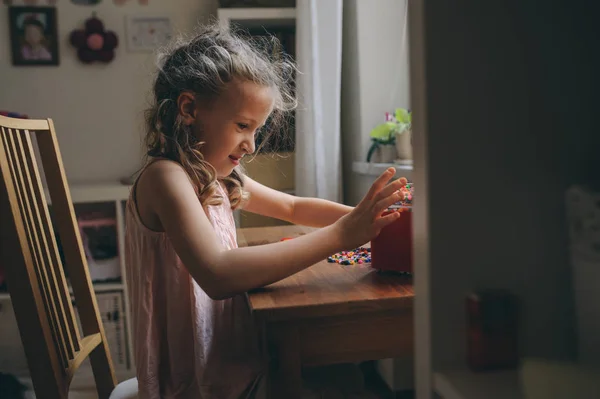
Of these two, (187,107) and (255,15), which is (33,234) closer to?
(187,107)

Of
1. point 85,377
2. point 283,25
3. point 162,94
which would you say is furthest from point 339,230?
point 85,377

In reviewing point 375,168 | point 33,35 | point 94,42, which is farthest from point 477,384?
point 33,35

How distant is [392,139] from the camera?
208 cm

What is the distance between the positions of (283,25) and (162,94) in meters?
1.63

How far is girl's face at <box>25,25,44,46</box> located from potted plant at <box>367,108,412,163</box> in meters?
1.75

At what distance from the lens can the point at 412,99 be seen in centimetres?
40

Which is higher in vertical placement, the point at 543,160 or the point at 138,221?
the point at 543,160

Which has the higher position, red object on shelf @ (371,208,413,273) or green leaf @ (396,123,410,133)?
green leaf @ (396,123,410,133)

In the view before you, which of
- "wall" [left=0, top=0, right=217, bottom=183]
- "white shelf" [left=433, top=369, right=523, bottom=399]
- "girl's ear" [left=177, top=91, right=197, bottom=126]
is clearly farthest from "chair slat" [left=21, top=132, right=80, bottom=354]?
"wall" [left=0, top=0, right=217, bottom=183]

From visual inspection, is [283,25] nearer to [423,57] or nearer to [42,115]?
[42,115]

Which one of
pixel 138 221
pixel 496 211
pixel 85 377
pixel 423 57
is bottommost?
pixel 85 377

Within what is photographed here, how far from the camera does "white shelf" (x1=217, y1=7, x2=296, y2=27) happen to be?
7.90ft

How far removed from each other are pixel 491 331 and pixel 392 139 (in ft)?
5.68

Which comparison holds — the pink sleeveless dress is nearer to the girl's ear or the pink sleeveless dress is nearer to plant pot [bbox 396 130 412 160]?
the girl's ear
